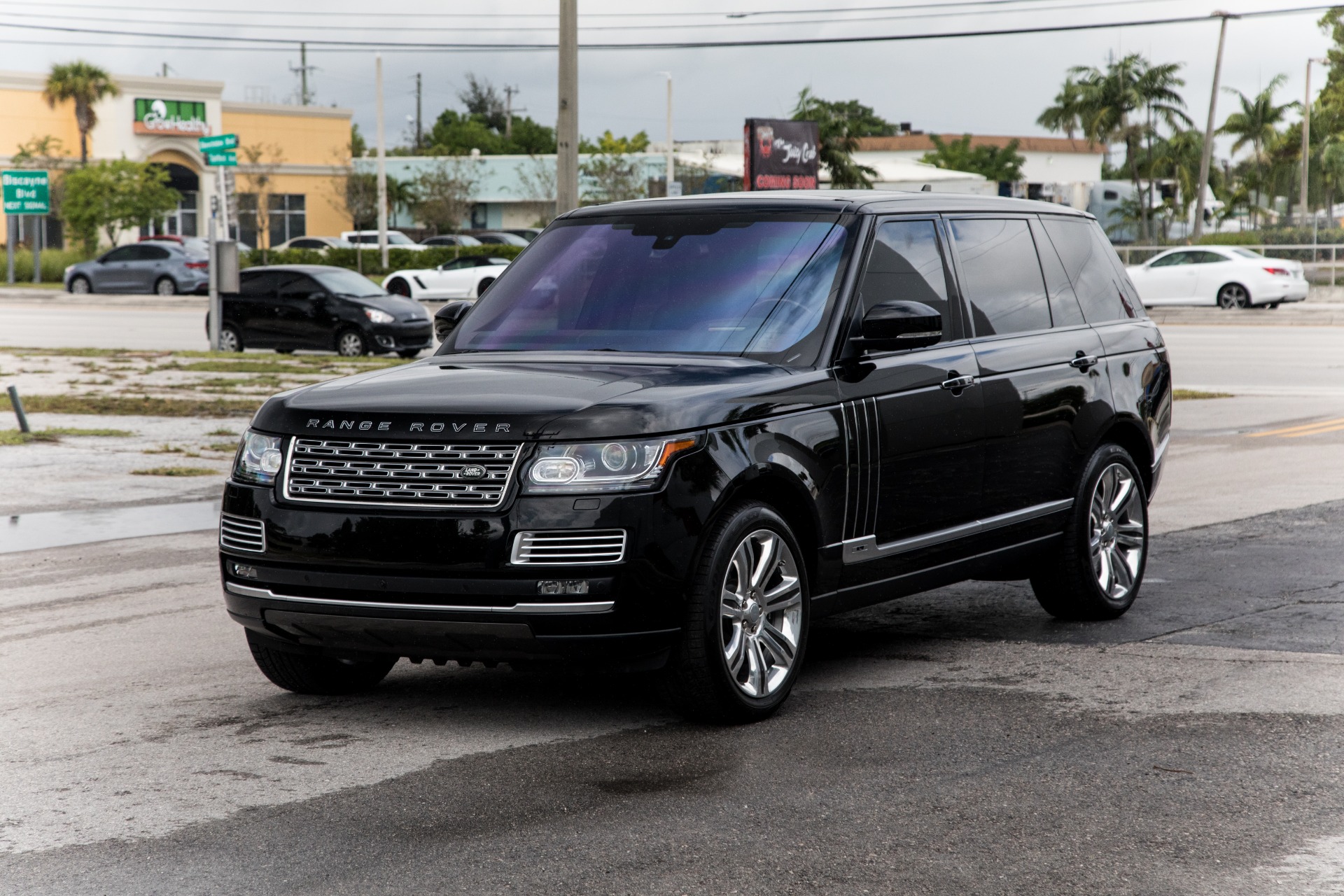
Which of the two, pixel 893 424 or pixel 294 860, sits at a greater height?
pixel 893 424

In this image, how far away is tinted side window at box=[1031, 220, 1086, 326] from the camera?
25.4 ft

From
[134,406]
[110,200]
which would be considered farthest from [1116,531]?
[110,200]

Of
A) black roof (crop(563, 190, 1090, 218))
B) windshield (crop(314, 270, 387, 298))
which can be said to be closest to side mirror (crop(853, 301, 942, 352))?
black roof (crop(563, 190, 1090, 218))

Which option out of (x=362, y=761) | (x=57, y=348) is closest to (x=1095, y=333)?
(x=362, y=761)

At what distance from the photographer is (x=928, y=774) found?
17.1ft

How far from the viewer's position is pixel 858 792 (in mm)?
5023

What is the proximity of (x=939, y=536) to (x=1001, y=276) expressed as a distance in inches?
53.0

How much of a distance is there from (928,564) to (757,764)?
170 cm

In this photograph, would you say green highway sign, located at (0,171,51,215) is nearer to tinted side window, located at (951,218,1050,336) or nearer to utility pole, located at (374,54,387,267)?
utility pole, located at (374,54,387,267)

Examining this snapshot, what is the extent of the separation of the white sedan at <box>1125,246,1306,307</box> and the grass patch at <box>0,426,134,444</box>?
95.7ft

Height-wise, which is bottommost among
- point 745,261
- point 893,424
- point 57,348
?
point 57,348

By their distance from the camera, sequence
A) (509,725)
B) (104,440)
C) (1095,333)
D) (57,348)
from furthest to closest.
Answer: (57,348), (104,440), (1095,333), (509,725)

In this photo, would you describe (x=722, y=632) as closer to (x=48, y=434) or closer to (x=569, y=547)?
(x=569, y=547)

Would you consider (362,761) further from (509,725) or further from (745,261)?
(745,261)
